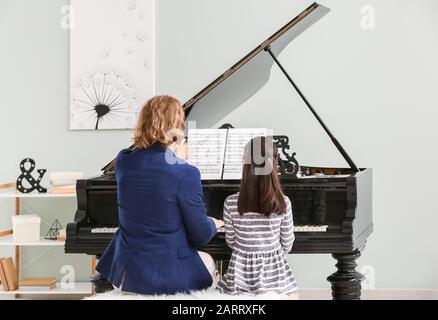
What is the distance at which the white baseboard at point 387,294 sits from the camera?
4.77 m

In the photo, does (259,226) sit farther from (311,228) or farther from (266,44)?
(266,44)

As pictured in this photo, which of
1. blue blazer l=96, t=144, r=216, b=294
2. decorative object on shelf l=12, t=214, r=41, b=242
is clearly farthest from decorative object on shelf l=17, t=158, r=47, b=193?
blue blazer l=96, t=144, r=216, b=294

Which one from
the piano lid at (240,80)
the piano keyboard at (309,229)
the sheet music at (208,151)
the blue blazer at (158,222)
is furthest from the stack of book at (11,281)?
the blue blazer at (158,222)

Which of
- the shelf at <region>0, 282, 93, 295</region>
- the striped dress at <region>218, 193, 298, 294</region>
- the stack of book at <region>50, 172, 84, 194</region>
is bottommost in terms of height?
the shelf at <region>0, 282, 93, 295</region>

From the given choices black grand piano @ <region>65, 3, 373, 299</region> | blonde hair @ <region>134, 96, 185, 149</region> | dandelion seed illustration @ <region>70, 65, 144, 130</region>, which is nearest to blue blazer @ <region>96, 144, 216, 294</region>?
blonde hair @ <region>134, 96, 185, 149</region>

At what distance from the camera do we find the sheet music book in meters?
3.37

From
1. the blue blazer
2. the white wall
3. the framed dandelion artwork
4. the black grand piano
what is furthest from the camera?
the framed dandelion artwork

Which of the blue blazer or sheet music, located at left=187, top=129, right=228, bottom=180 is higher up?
sheet music, located at left=187, top=129, right=228, bottom=180

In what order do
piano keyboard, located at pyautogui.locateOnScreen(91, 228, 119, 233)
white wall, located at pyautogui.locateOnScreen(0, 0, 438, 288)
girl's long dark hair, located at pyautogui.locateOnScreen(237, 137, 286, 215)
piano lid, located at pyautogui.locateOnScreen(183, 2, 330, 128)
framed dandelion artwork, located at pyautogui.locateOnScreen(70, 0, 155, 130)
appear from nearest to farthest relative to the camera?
girl's long dark hair, located at pyautogui.locateOnScreen(237, 137, 286, 215), piano keyboard, located at pyautogui.locateOnScreen(91, 228, 119, 233), piano lid, located at pyautogui.locateOnScreen(183, 2, 330, 128), white wall, located at pyautogui.locateOnScreen(0, 0, 438, 288), framed dandelion artwork, located at pyautogui.locateOnScreen(70, 0, 155, 130)

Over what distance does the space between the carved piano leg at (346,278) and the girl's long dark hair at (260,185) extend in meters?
0.65

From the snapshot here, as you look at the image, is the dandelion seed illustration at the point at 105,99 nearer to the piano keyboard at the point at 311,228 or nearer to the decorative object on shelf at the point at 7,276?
the decorative object on shelf at the point at 7,276

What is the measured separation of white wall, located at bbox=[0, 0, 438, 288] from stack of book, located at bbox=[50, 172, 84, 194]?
0.36 m

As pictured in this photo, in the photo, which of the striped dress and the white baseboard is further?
the white baseboard

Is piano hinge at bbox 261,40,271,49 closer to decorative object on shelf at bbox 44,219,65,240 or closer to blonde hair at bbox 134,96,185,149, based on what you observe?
blonde hair at bbox 134,96,185,149
